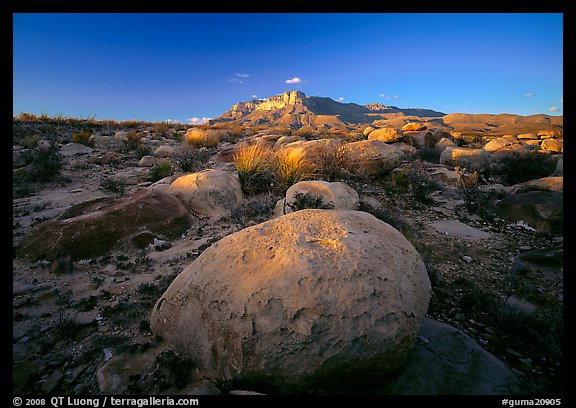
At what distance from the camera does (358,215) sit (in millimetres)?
2555

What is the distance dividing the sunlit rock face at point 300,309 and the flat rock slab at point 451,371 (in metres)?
0.13

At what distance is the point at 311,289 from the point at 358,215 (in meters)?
1.09

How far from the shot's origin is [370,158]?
281 inches

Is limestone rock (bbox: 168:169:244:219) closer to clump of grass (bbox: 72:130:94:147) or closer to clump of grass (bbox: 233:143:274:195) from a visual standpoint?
clump of grass (bbox: 233:143:274:195)

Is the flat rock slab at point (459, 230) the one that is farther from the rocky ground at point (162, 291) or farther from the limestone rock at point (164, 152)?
the limestone rock at point (164, 152)

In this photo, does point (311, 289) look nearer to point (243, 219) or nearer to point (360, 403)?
point (360, 403)

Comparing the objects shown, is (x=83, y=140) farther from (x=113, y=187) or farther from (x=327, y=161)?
(x=327, y=161)

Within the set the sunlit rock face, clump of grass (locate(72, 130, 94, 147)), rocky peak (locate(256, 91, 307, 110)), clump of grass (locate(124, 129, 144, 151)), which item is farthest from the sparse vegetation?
rocky peak (locate(256, 91, 307, 110))

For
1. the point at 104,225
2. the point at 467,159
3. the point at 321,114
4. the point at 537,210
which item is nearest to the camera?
the point at 104,225

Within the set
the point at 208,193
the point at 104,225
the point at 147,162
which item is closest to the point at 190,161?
the point at 147,162

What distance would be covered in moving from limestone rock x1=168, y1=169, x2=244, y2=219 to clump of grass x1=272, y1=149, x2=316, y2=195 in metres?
0.89

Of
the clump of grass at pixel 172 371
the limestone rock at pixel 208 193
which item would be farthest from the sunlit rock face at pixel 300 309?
the limestone rock at pixel 208 193

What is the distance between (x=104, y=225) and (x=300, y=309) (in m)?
3.27

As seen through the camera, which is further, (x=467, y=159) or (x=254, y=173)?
(x=467, y=159)
